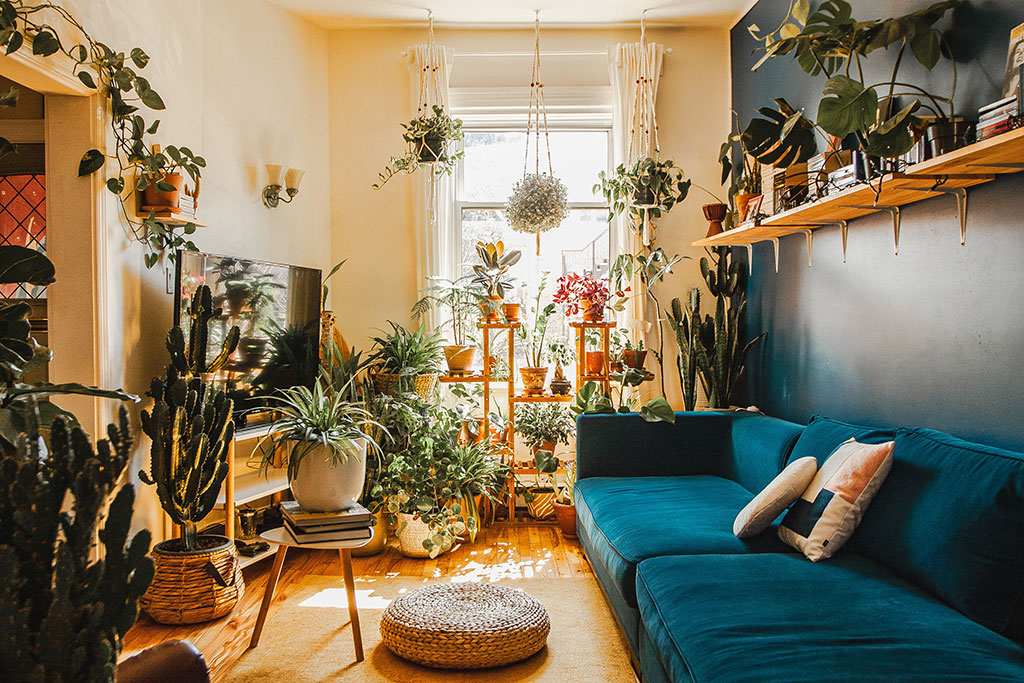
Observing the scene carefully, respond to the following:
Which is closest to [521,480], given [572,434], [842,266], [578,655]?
[572,434]

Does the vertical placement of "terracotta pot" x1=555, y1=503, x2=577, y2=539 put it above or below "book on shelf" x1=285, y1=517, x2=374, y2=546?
below

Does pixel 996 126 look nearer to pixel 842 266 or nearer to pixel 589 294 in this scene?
pixel 842 266

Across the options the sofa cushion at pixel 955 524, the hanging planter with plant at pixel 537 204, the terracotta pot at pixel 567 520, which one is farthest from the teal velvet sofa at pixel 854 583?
the hanging planter with plant at pixel 537 204

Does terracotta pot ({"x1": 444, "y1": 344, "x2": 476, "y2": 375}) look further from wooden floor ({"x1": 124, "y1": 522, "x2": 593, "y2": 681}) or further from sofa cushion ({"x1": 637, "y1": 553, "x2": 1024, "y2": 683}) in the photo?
sofa cushion ({"x1": 637, "y1": 553, "x2": 1024, "y2": 683})

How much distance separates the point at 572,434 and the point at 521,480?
20.5 inches

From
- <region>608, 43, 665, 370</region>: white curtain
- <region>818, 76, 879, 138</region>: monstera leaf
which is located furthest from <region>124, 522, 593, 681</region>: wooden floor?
<region>818, 76, 879, 138</region>: monstera leaf

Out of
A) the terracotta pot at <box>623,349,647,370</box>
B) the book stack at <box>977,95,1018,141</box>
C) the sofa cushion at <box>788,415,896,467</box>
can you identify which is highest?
the book stack at <box>977,95,1018,141</box>

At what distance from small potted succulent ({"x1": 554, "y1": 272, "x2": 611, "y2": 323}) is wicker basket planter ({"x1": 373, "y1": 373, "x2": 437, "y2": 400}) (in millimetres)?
917

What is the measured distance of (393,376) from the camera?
429 cm

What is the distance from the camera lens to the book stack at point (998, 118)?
1.94m

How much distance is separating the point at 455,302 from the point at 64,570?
149 inches

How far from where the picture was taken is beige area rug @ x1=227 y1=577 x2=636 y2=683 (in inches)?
101

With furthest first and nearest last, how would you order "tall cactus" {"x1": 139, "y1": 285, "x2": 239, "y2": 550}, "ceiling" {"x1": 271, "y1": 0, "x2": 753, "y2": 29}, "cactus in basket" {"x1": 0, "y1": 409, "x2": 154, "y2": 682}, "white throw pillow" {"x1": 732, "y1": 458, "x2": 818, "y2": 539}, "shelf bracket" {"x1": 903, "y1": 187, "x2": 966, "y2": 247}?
"ceiling" {"x1": 271, "y1": 0, "x2": 753, "y2": 29} → "tall cactus" {"x1": 139, "y1": 285, "x2": 239, "y2": 550} → "white throw pillow" {"x1": 732, "y1": 458, "x2": 818, "y2": 539} → "shelf bracket" {"x1": 903, "y1": 187, "x2": 966, "y2": 247} → "cactus in basket" {"x1": 0, "y1": 409, "x2": 154, "y2": 682}

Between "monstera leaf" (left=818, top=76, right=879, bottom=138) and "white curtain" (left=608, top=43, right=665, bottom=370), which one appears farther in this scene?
"white curtain" (left=608, top=43, right=665, bottom=370)
